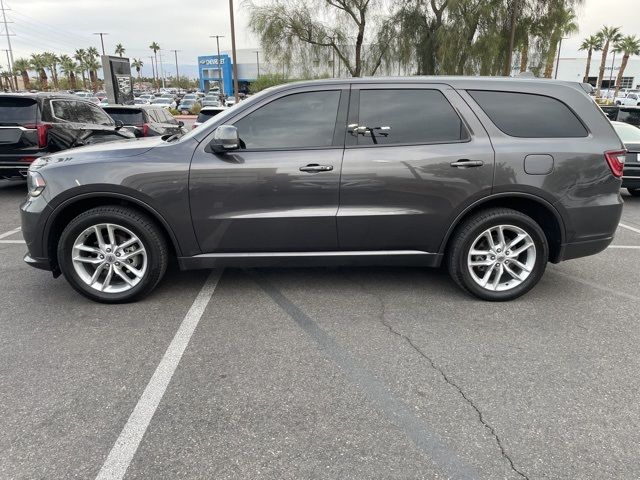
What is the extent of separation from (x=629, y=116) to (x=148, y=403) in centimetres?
1322

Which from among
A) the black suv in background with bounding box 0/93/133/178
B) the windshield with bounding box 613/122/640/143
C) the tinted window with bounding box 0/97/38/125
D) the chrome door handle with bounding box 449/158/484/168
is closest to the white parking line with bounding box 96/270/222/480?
the chrome door handle with bounding box 449/158/484/168

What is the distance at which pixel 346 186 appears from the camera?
373 centimetres

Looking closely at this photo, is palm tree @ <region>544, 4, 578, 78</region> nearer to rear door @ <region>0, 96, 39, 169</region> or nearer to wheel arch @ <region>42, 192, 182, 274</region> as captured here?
rear door @ <region>0, 96, 39, 169</region>

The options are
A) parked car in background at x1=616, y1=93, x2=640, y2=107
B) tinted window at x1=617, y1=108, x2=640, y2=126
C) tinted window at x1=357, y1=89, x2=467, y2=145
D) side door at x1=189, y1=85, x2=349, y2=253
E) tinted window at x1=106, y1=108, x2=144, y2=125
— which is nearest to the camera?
side door at x1=189, y1=85, x2=349, y2=253

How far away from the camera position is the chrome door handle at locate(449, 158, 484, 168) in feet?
12.3

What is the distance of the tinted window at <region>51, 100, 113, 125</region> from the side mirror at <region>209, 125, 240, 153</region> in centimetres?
622

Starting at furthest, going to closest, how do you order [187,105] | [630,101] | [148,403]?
[187,105] < [630,101] < [148,403]

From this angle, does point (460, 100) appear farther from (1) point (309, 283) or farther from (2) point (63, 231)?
(2) point (63, 231)

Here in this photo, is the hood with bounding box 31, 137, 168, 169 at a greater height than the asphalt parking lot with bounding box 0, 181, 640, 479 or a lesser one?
greater

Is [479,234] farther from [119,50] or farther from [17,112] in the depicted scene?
[119,50]

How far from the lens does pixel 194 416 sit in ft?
8.38

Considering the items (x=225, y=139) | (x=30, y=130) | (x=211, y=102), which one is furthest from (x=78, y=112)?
(x=211, y=102)

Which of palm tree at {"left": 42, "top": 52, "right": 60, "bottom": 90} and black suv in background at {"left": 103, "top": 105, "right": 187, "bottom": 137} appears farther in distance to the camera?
palm tree at {"left": 42, "top": 52, "right": 60, "bottom": 90}

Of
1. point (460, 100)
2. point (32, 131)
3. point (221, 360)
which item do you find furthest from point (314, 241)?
point (32, 131)
